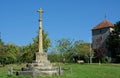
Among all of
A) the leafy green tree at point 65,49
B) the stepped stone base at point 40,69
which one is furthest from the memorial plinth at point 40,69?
the leafy green tree at point 65,49

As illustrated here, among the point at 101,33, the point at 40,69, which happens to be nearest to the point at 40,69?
the point at 40,69

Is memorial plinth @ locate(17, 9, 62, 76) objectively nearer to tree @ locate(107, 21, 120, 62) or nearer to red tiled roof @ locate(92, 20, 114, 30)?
tree @ locate(107, 21, 120, 62)

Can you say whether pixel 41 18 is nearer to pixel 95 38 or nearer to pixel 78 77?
pixel 78 77

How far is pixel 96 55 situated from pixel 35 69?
217 ft

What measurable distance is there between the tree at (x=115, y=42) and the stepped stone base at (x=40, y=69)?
60394 millimetres

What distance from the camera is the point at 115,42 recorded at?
322 ft

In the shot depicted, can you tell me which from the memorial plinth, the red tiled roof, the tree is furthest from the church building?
the memorial plinth

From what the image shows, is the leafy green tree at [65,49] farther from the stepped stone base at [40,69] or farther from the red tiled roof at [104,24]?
the stepped stone base at [40,69]

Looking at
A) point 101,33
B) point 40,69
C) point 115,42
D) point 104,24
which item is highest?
point 104,24

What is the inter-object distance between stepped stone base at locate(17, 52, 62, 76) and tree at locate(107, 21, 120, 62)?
60.4 metres

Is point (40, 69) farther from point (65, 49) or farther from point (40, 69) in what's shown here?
point (65, 49)

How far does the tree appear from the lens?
97.9 meters

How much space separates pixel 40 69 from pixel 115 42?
213 ft

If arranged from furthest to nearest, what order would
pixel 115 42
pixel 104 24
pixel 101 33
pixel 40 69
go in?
1. pixel 104 24
2. pixel 101 33
3. pixel 115 42
4. pixel 40 69
